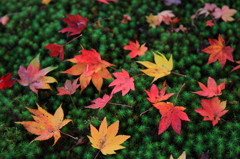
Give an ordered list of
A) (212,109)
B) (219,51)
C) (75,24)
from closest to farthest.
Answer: (212,109) → (219,51) → (75,24)

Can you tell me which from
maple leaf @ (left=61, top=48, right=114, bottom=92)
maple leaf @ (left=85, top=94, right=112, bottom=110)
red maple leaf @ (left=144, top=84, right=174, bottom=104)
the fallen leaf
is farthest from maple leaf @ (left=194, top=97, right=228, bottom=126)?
the fallen leaf

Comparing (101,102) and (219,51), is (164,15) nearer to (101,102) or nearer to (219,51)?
(219,51)

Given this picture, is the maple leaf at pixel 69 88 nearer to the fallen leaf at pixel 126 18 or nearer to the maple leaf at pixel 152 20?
the fallen leaf at pixel 126 18

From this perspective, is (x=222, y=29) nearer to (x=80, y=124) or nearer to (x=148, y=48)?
(x=148, y=48)

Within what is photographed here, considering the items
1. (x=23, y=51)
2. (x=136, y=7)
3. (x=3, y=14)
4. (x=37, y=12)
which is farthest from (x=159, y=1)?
(x=3, y=14)

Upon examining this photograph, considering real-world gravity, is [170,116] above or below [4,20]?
below

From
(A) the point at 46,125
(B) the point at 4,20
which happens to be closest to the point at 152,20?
(A) the point at 46,125
